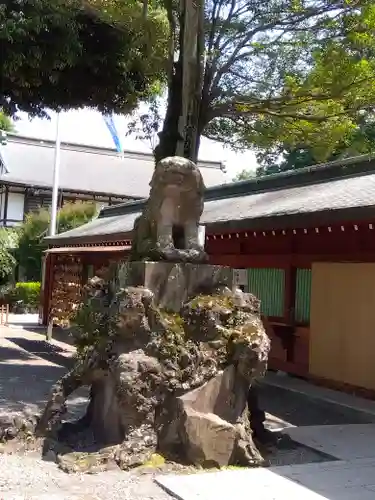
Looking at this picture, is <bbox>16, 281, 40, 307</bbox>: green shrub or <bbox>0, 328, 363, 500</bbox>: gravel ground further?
<bbox>16, 281, 40, 307</bbox>: green shrub

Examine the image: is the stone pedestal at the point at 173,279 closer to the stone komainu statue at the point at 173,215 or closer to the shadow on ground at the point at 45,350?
the stone komainu statue at the point at 173,215

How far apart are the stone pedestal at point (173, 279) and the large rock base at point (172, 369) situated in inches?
0.4

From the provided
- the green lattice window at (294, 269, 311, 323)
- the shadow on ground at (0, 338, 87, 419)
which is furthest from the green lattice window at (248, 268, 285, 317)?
the shadow on ground at (0, 338, 87, 419)

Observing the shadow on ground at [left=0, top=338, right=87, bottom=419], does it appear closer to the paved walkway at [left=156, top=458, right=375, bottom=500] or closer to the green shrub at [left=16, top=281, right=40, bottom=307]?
the paved walkway at [left=156, top=458, right=375, bottom=500]

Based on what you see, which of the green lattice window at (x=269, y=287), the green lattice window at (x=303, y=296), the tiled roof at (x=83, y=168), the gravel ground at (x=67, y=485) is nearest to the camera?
the gravel ground at (x=67, y=485)

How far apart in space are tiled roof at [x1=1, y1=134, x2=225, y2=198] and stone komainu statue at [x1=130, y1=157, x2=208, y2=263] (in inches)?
1025

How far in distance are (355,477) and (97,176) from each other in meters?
31.7

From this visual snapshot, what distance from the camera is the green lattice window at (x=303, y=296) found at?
11.9m

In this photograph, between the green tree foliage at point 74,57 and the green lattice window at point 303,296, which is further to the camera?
the green lattice window at point 303,296

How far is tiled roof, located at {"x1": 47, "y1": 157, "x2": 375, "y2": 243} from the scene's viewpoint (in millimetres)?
10125

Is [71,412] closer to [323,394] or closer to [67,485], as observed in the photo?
[67,485]

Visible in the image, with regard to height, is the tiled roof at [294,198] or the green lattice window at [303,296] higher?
the tiled roof at [294,198]

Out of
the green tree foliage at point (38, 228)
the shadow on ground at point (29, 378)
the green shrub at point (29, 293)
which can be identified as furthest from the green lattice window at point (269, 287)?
the green shrub at point (29, 293)

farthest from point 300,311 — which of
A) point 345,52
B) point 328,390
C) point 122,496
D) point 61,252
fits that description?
point 61,252
